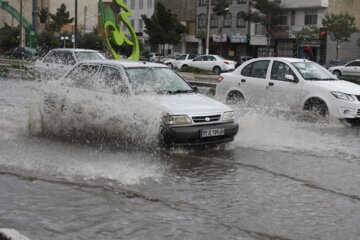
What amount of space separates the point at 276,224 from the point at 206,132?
3.34 meters

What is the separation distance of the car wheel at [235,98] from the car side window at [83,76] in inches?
187

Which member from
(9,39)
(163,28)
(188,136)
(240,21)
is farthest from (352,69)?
(9,39)

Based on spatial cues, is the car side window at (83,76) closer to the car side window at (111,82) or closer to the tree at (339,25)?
the car side window at (111,82)

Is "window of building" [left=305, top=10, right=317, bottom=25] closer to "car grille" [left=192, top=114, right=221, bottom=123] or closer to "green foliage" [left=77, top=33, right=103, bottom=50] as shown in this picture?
"green foliage" [left=77, top=33, right=103, bottom=50]

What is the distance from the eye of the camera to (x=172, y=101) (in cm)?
880

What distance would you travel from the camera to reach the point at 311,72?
1303 centimetres

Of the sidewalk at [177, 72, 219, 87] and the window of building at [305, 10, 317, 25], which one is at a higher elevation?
the window of building at [305, 10, 317, 25]

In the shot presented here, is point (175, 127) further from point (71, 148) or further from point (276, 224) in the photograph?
point (276, 224)

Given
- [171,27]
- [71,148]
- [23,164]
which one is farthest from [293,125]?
[171,27]

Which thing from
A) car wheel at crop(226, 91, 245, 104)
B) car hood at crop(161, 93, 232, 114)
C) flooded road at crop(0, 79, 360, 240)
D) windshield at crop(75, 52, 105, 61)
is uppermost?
windshield at crop(75, 52, 105, 61)

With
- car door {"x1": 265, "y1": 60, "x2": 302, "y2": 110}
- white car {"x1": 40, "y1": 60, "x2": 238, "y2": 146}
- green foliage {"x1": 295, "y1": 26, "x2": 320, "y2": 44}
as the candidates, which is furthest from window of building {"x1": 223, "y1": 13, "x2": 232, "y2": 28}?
white car {"x1": 40, "y1": 60, "x2": 238, "y2": 146}

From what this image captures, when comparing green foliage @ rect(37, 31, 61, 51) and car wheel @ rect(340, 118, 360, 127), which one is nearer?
car wheel @ rect(340, 118, 360, 127)

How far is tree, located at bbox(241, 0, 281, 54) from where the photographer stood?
58.3 m

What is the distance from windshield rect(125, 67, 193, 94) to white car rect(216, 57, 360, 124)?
11.9 ft
